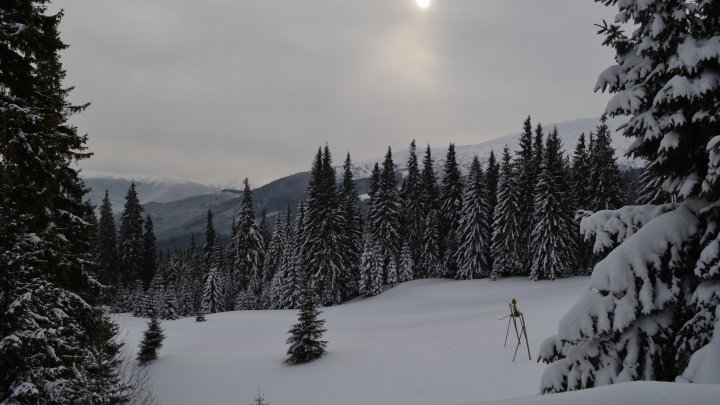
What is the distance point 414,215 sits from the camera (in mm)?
60188

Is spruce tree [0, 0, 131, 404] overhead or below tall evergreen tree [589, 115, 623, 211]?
below

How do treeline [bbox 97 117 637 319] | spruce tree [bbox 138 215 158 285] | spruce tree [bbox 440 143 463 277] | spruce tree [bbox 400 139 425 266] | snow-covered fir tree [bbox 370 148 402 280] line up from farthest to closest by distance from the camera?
spruce tree [bbox 138 215 158 285] < spruce tree [bbox 400 139 425 266] < spruce tree [bbox 440 143 463 277] < snow-covered fir tree [bbox 370 148 402 280] < treeline [bbox 97 117 637 319]

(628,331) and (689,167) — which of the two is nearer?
(628,331)

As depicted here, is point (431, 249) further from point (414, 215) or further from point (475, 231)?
point (475, 231)

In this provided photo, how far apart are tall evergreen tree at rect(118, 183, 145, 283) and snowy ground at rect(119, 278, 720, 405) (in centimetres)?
3623

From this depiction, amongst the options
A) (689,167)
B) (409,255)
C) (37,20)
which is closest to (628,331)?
(689,167)

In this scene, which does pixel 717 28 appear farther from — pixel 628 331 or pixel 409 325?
pixel 409 325

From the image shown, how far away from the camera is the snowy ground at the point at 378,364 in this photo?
15945mm

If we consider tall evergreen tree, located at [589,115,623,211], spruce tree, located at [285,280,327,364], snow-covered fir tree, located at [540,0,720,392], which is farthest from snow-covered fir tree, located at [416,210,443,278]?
snow-covered fir tree, located at [540,0,720,392]

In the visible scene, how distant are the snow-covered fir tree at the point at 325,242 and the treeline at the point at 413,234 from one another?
134mm

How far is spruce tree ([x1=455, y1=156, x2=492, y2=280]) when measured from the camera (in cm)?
5034

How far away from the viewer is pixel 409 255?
56.6m

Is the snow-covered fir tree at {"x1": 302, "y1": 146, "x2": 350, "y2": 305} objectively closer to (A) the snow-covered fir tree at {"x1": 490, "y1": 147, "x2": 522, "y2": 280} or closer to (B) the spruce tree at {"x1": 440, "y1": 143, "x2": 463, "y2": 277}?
(B) the spruce tree at {"x1": 440, "y1": 143, "x2": 463, "y2": 277}

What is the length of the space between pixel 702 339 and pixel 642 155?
300 centimetres
